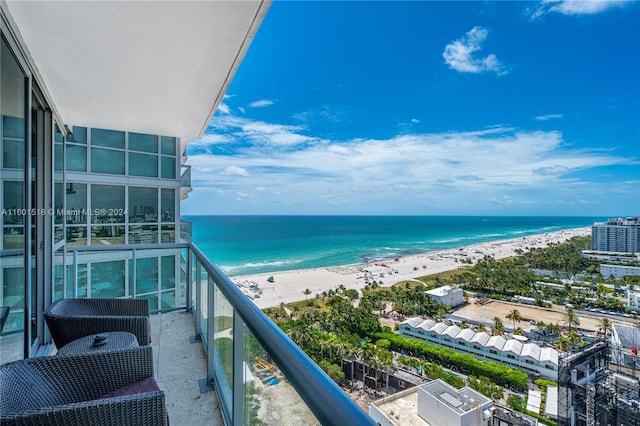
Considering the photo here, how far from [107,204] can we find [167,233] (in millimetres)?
1290

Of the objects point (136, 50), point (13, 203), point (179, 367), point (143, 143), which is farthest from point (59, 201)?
point (143, 143)

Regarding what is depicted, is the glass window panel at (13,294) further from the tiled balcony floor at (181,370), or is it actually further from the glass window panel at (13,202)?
the tiled balcony floor at (181,370)

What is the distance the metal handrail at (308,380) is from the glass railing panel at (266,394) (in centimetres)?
3

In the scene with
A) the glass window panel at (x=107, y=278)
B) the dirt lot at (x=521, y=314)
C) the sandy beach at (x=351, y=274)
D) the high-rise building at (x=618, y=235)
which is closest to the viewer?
the glass window panel at (x=107, y=278)

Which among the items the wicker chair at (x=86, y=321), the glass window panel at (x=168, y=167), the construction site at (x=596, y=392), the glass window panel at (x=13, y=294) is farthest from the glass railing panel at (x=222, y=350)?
the construction site at (x=596, y=392)

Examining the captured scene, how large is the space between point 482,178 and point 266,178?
Answer: 35.4 meters

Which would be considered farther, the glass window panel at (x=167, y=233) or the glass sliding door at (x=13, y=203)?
the glass window panel at (x=167, y=233)

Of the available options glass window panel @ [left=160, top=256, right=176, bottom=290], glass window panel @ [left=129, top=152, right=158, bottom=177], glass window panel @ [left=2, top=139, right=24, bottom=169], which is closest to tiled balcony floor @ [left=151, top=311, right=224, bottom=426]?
glass window panel @ [left=160, top=256, right=176, bottom=290]

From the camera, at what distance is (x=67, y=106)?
3174mm

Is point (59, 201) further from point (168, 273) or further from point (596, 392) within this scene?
point (596, 392)

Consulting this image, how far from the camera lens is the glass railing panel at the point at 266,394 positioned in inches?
25.8

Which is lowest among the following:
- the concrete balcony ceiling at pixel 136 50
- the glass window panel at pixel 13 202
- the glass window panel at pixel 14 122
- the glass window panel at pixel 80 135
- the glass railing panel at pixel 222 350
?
the glass railing panel at pixel 222 350

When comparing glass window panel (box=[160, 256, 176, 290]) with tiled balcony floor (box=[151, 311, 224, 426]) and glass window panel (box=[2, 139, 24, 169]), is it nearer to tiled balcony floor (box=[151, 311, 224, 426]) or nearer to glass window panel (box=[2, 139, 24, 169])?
tiled balcony floor (box=[151, 311, 224, 426])

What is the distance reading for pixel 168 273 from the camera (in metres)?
5.20
